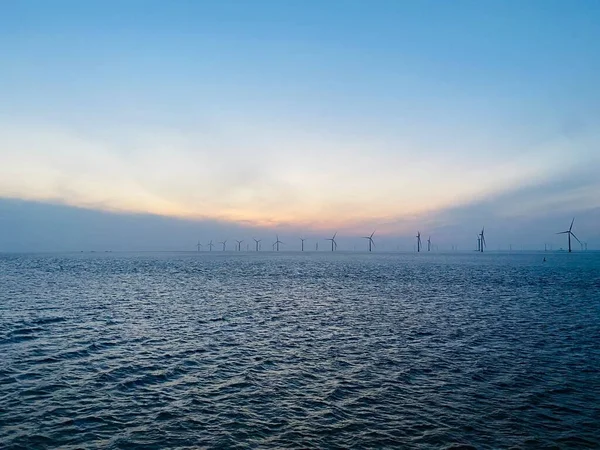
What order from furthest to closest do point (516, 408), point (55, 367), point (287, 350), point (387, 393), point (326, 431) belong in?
1. point (287, 350)
2. point (55, 367)
3. point (387, 393)
4. point (516, 408)
5. point (326, 431)

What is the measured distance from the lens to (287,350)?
119 feet

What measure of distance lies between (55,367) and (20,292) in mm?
56708

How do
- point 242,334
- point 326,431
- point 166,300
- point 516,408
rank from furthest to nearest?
1. point 166,300
2. point 242,334
3. point 516,408
4. point 326,431

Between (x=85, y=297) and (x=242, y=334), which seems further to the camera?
(x=85, y=297)

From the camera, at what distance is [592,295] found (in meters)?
79.3

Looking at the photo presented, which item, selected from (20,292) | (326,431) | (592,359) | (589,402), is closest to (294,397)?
(326,431)

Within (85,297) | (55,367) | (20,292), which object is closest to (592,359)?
(55,367)

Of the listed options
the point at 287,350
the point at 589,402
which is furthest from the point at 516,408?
the point at 287,350

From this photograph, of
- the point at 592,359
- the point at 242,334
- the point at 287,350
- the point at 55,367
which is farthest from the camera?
the point at 242,334

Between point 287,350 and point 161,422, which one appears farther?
point 287,350

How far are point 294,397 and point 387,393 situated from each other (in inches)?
226

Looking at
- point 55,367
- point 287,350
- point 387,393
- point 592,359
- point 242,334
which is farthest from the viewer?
point 242,334

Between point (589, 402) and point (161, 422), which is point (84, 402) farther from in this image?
point (589, 402)

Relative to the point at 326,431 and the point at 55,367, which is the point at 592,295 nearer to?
the point at 326,431
